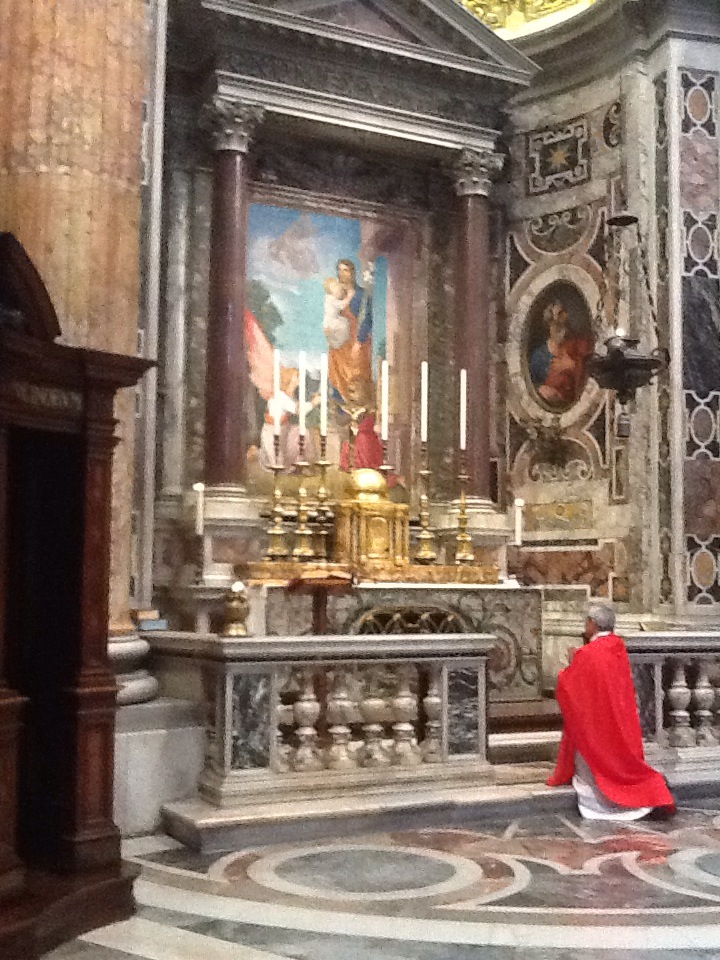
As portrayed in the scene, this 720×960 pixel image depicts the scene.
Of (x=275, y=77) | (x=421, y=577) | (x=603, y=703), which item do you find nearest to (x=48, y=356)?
(x=603, y=703)

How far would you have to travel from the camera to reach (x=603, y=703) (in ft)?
21.7

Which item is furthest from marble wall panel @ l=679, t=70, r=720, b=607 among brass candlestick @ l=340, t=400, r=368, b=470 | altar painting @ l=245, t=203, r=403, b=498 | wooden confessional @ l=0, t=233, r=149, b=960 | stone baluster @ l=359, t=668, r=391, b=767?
wooden confessional @ l=0, t=233, r=149, b=960

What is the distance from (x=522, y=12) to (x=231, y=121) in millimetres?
4522

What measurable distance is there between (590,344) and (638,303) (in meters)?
0.77

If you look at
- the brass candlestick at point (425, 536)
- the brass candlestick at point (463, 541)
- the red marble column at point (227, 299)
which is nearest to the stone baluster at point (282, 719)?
the brass candlestick at point (425, 536)

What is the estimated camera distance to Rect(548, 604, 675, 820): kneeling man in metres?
6.38

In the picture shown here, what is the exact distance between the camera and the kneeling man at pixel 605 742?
638 centimetres

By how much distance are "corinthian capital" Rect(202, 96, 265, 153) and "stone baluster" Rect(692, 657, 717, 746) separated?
665 centimetres

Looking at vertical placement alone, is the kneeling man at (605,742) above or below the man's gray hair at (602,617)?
below

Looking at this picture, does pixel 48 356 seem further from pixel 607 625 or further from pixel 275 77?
pixel 275 77

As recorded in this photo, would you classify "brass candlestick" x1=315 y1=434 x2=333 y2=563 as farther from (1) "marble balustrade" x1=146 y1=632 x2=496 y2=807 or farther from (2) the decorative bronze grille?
(1) "marble balustrade" x1=146 y1=632 x2=496 y2=807

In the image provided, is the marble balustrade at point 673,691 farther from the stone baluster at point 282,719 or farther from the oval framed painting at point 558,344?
the oval framed painting at point 558,344

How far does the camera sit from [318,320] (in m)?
11.6

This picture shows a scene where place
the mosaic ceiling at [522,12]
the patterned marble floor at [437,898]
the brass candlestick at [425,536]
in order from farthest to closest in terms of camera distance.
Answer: the mosaic ceiling at [522,12] < the brass candlestick at [425,536] < the patterned marble floor at [437,898]
